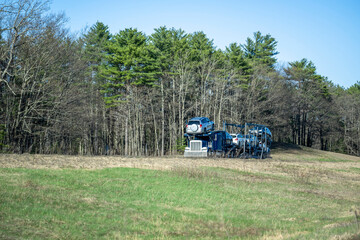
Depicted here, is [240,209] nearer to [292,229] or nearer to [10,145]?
[292,229]

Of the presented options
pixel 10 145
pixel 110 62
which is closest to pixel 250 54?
pixel 110 62

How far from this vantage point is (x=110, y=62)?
52.2 meters

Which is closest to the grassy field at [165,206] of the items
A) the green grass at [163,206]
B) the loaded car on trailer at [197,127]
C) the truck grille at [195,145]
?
the green grass at [163,206]

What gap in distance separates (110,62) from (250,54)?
33.2 meters

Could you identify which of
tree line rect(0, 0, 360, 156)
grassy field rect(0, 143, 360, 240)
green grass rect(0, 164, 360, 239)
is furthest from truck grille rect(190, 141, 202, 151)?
green grass rect(0, 164, 360, 239)

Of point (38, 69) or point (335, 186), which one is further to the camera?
point (38, 69)

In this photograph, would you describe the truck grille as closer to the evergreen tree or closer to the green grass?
the green grass

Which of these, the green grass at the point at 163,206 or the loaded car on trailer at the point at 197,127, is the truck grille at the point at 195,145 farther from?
the green grass at the point at 163,206

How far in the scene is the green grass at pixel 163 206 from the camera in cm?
1072

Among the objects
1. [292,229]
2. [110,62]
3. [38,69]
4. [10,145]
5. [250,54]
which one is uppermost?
[250,54]

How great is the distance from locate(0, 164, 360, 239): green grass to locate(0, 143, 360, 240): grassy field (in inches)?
1.2

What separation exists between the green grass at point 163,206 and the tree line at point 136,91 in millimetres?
16664

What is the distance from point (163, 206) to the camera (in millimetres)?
14125

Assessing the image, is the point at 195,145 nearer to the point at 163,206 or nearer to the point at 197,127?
the point at 197,127
